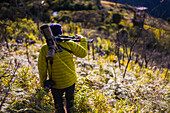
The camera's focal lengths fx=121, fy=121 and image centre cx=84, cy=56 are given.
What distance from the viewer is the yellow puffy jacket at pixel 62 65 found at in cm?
176

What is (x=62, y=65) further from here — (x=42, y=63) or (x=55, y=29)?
(x=55, y=29)

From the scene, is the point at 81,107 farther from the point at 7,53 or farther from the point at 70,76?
the point at 7,53

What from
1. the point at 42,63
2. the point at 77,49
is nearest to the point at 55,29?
the point at 77,49

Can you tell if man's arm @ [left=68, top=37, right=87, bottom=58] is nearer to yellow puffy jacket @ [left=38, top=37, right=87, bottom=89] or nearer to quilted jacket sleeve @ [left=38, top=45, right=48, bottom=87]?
yellow puffy jacket @ [left=38, top=37, right=87, bottom=89]

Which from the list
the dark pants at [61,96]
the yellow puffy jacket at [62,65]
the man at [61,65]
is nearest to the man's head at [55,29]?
the man at [61,65]

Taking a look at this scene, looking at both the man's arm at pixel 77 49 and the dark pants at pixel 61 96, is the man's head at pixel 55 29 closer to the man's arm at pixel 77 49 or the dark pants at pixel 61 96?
the man's arm at pixel 77 49

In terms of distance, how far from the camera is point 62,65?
179 cm

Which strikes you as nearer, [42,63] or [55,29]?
[55,29]

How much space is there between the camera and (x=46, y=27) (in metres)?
1.16

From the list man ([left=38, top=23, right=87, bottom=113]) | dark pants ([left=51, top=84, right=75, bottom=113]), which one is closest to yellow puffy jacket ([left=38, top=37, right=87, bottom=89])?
man ([left=38, top=23, right=87, bottom=113])

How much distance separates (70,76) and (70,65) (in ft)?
0.58

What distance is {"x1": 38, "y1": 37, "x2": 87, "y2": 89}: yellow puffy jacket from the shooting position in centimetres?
176

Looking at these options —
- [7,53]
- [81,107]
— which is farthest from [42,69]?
[7,53]

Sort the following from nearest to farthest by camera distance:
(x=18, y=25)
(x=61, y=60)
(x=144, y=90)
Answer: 1. (x=61, y=60)
2. (x=144, y=90)
3. (x=18, y=25)
